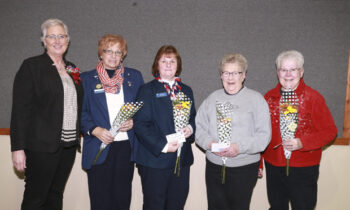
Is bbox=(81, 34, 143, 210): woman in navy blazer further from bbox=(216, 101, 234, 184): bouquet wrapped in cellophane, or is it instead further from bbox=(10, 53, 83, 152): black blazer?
bbox=(216, 101, 234, 184): bouquet wrapped in cellophane

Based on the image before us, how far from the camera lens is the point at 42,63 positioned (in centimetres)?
204

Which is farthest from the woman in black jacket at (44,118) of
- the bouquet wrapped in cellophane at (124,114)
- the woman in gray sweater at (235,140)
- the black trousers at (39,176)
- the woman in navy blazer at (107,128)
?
the woman in gray sweater at (235,140)

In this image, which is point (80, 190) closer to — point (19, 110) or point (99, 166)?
point (99, 166)

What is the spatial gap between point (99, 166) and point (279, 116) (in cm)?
166

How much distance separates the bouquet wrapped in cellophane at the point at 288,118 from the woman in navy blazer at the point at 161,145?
2.66 feet

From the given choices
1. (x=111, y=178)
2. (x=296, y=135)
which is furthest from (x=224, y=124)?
(x=111, y=178)

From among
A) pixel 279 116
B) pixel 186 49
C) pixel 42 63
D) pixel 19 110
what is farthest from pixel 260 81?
pixel 19 110

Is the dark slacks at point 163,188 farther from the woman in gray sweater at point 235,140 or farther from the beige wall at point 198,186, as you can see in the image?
the beige wall at point 198,186

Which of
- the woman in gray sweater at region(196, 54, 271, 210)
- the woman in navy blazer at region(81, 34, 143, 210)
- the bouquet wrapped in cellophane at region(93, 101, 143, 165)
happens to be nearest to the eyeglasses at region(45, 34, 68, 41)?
the woman in navy blazer at region(81, 34, 143, 210)

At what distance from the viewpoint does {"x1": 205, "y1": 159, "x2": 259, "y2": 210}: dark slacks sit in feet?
6.61

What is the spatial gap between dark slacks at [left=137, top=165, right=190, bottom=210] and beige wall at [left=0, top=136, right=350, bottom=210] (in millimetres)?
803

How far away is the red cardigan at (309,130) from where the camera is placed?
82.6 inches

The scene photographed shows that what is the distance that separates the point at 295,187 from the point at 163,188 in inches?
44.5

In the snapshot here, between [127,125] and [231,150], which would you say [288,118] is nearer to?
[231,150]
